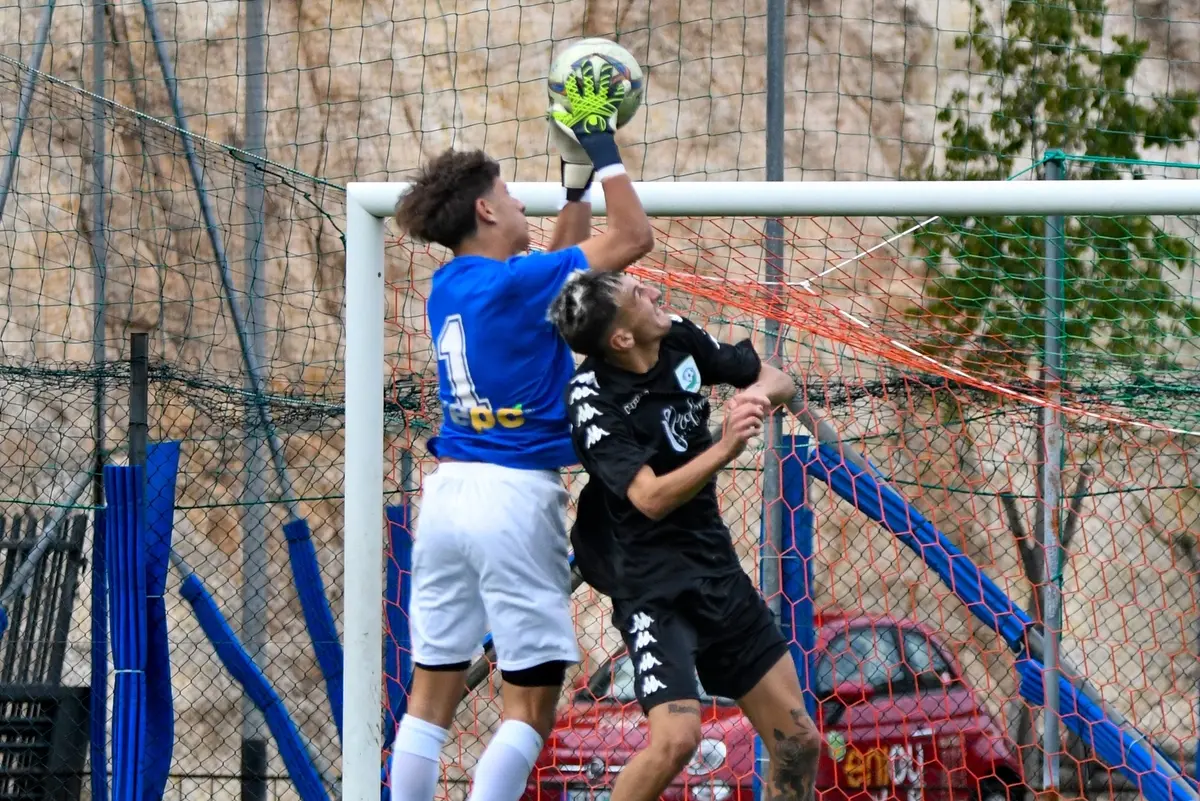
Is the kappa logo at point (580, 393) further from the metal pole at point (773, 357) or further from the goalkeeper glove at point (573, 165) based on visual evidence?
the metal pole at point (773, 357)

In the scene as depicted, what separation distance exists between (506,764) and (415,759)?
1.00 feet

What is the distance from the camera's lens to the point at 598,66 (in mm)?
3861

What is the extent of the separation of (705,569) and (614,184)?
981 millimetres

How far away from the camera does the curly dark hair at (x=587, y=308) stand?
12.0 feet

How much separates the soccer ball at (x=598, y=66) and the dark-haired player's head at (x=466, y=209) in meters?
0.26

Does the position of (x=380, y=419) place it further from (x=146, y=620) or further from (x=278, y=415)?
(x=278, y=415)

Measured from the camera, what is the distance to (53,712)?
6.98m

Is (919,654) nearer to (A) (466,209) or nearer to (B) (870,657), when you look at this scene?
(B) (870,657)

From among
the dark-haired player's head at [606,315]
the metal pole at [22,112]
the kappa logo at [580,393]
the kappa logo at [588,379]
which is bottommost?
the kappa logo at [580,393]

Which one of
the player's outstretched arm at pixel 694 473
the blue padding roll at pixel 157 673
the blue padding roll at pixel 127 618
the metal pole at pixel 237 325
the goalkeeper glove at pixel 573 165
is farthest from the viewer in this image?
the metal pole at pixel 237 325

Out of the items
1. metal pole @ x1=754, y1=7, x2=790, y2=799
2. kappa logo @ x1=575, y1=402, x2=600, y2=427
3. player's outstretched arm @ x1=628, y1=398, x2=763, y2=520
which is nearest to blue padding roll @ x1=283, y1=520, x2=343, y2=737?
metal pole @ x1=754, y1=7, x2=790, y2=799

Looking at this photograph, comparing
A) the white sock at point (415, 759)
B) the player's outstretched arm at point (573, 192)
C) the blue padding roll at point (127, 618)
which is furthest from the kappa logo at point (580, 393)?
the blue padding roll at point (127, 618)

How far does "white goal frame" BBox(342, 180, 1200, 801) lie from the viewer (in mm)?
4496

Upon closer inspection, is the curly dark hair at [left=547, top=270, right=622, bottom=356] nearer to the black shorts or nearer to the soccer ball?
the soccer ball
